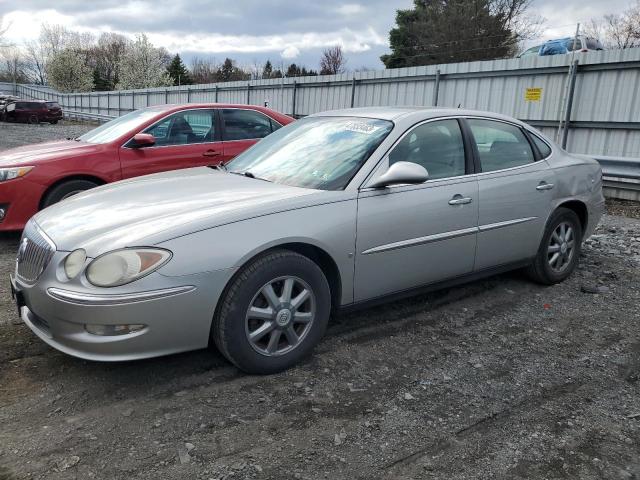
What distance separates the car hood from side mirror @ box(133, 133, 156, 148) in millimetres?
2394

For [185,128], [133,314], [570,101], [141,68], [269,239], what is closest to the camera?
[133,314]

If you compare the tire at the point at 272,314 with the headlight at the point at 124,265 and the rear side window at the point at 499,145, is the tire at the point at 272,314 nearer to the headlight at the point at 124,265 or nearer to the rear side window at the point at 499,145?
the headlight at the point at 124,265

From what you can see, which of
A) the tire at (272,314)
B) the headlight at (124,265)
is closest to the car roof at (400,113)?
the tire at (272,314)

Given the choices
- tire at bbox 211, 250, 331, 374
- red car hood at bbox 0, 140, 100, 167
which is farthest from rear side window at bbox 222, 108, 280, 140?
tire at bbox 211, 250, 331, 374

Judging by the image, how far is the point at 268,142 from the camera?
443 centimetres

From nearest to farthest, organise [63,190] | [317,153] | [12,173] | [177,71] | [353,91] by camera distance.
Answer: [317,153] < [12,173] < [63,190] < [353,91] < [177,71]

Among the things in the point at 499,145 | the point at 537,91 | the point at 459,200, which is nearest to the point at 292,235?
the point at 459,200

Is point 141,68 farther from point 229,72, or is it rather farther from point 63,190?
point 63,190

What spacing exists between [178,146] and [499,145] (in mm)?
3855

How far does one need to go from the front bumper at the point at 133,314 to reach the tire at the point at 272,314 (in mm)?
107

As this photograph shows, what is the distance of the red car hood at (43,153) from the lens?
226 inches

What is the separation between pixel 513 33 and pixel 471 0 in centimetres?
355

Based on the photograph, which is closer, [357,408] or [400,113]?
[357,408]

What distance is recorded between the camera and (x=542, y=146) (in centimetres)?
484
